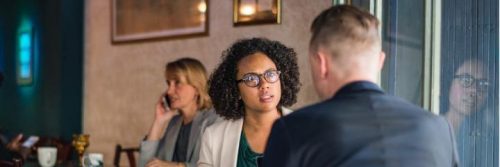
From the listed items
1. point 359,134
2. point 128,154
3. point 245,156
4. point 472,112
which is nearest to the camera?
point 359,134

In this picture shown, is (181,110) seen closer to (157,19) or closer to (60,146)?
(157,19)

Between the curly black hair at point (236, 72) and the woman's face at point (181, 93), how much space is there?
1.97 feet

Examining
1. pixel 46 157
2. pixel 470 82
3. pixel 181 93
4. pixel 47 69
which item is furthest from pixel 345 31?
pixel 47 69

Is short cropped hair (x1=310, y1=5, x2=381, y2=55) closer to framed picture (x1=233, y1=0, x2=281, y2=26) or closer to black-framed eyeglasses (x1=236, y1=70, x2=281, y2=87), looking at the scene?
black-framed eyeglasses (x1=236, y1=70, x2=281, y2=87)

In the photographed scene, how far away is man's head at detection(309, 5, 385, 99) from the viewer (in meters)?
1.25

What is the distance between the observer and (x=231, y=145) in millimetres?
2223

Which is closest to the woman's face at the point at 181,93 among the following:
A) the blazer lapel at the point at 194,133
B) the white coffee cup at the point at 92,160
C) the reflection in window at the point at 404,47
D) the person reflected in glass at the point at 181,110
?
the person reflected in glass at the point at 181,110

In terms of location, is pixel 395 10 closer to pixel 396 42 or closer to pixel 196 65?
pixel 396 42

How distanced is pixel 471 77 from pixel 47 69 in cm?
398

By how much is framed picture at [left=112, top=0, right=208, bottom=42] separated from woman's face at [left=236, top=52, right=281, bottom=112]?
1.75 meters

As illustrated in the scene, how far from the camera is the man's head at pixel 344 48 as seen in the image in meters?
1.25

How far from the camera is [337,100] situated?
1.23 m

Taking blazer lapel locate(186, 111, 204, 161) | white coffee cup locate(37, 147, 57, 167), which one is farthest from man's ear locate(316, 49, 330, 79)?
white coffee cup locate(37, 147, 57, 167)

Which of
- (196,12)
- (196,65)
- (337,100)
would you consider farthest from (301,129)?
(196,12)
